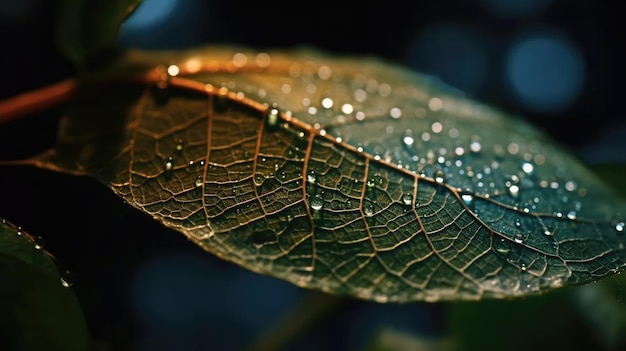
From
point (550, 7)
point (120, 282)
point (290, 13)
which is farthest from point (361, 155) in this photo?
point (550, 7)

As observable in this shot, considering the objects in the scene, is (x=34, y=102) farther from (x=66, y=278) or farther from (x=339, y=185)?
(x=339, y=185)

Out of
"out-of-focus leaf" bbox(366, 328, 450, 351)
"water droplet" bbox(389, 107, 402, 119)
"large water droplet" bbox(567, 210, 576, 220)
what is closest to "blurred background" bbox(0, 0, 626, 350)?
"out-of-focus leaf" bbox(366, 328, 450, 351)

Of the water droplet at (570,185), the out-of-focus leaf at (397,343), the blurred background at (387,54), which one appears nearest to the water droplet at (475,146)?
the water droplet at (570,185)

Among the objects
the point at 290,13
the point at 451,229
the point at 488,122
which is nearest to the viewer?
the point at 451,229

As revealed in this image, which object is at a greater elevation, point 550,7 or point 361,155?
point 550,7

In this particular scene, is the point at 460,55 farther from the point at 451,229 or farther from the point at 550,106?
the point at 451,229

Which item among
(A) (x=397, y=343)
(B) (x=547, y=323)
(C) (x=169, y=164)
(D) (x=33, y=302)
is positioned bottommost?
(A) (x=397, y=343)

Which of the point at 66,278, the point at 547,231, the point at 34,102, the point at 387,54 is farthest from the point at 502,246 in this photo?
the point at 387,54
